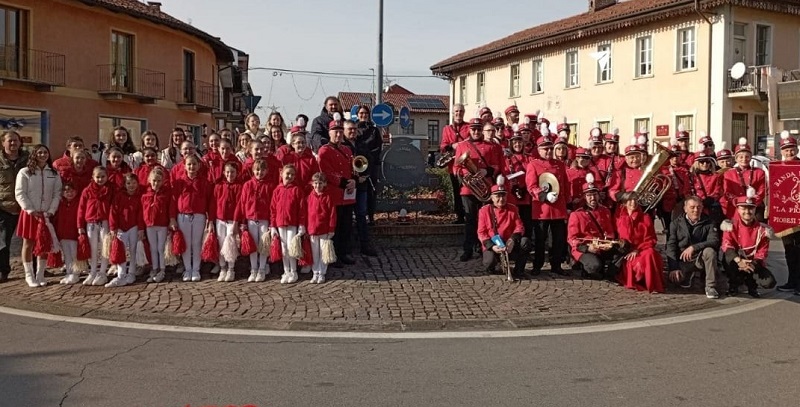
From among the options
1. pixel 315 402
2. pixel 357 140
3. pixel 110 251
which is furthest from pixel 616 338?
pixel 110 251

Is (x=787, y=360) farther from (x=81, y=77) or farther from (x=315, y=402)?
(x=81, y=77)

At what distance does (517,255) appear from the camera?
9.73m

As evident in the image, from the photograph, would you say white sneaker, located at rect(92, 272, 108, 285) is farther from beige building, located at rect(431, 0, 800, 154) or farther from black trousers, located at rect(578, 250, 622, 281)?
beige building, located at rect(431, 0, 800, 154)

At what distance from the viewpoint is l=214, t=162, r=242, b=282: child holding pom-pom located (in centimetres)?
918

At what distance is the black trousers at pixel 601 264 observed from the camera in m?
9.35

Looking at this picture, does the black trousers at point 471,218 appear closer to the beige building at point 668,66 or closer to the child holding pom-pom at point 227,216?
the child holding pom-pom at point 227,216

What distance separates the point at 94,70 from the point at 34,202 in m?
21.7

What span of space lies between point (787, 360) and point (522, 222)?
4497 mm

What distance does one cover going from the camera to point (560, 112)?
33.8 meters

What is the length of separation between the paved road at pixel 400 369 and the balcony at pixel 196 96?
29085mm

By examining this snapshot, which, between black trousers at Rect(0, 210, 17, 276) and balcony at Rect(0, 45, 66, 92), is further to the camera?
balcony at Rect(0, 45, 66, 92)

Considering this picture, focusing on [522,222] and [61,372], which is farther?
[522,222]

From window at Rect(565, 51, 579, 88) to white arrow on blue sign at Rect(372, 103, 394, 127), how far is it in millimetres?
18771

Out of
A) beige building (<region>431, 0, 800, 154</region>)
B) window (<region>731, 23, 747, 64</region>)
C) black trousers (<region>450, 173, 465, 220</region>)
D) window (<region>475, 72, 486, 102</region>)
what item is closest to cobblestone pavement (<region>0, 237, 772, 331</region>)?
black trousers (<region>450, 173, 465, 220</region>)
